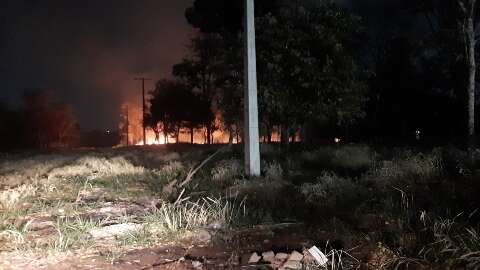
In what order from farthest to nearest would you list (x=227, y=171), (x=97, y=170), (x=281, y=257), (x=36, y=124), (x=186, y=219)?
(x=36, y=124)
(x=97, y=170)
(x=227, y=171)
(x=186, y=219)
(x=281, y=257)

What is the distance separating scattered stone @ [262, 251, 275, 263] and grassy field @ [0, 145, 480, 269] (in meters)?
0.91

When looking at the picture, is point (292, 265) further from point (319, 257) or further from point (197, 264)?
point (197, 264)

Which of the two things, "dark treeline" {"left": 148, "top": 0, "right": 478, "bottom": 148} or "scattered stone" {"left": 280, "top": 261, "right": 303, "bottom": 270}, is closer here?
"scattered stone" {"left": 280, "top": 261, "right": 303, "bottom": 270}

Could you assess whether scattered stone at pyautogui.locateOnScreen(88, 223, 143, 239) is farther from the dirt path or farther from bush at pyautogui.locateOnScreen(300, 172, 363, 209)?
bush at pyautogui.locateOnScreen(300, 172, 363, 209)

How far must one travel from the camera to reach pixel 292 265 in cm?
584

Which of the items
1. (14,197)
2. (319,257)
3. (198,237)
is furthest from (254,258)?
(14,197)

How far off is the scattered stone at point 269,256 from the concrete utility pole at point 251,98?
24.6 feet

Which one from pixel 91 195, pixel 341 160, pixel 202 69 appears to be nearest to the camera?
pixel 91 195

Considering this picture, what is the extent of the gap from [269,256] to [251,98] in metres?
7.80

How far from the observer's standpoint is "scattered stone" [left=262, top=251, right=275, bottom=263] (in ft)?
20.0

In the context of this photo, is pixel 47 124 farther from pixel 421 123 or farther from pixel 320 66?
pixel 320 66

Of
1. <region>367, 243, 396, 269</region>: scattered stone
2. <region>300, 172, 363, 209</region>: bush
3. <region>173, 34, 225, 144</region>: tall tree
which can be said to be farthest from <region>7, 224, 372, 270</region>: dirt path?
<region>173, 34, 225, 144</region>: tall tree

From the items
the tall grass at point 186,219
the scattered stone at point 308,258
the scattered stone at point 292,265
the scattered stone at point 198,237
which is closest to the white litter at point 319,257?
the scattered stone at point 308,258

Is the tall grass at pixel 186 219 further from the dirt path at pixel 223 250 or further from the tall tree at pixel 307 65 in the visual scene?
the tall tree at pixel 307 65
